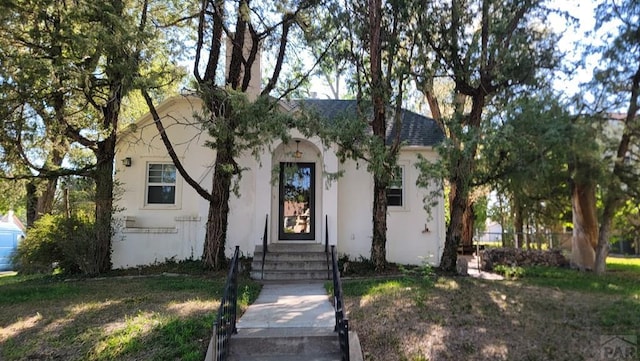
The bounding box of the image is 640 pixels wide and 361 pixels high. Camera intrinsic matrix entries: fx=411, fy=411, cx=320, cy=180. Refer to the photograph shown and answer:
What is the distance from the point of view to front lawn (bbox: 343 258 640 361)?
4.79 meters

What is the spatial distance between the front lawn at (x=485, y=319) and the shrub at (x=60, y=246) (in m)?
6.56

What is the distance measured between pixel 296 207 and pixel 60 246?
5.91 meters

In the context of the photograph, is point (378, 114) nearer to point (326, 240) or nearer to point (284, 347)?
point (326, 240)

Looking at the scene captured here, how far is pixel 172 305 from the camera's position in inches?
253

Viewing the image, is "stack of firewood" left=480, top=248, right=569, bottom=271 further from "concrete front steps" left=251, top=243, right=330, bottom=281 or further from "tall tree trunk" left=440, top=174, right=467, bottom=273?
"concrete front steps" left=251, top=243, right=330, bottom=281

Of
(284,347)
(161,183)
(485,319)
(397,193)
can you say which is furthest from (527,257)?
(161,183)

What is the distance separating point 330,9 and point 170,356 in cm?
786

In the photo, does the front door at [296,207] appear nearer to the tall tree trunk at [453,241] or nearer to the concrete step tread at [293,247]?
the concrete step tread at [293,247]

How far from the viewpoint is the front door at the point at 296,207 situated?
37.8ft

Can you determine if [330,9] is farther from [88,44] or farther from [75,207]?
[75,207]

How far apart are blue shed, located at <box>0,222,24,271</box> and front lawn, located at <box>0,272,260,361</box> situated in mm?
Answer: 12312

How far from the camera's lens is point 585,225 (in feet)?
37.7

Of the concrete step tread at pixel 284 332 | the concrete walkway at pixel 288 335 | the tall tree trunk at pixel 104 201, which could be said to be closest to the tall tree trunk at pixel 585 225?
the concrete walkway at pixel 288 335

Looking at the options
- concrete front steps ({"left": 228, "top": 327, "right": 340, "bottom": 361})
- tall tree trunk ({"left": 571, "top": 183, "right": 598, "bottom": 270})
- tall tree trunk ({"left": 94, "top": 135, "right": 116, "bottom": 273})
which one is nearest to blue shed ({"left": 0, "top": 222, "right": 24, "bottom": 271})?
tall tree trunk ({"left": 94, "top": 135, "right": 116, "bottom": 273})
